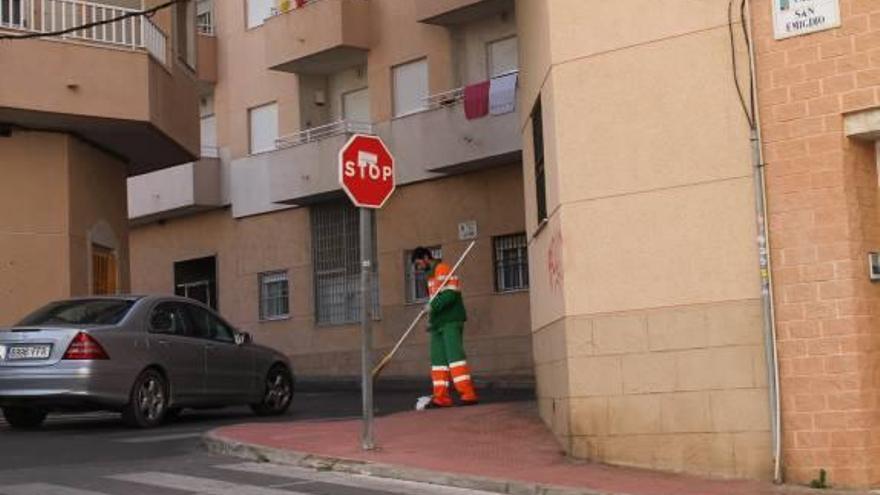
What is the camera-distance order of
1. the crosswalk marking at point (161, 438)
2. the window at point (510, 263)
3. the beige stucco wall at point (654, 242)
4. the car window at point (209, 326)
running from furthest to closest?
the window at point (510, 263) < the car window at point (209, 326) < the crosswalk marking at point (161, 438) < the beige stucco wall at point (654, 242)

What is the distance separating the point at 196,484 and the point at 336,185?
625 inches

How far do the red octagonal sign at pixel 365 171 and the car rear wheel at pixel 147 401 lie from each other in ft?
13.2

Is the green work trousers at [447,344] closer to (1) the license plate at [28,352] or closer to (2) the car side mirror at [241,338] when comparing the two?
(2) the car side mirror at [241,338]

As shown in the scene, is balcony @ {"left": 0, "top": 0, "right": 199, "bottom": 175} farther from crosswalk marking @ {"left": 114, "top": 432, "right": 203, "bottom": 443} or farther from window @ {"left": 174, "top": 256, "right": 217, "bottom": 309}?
window @ {"left": 174, "top": 256, "right": 217, "bottom": 309}

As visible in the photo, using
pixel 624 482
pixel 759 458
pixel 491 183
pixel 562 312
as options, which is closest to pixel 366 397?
pixel 562 312

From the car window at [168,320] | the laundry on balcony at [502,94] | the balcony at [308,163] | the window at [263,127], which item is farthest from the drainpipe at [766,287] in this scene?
the window at [263,127]

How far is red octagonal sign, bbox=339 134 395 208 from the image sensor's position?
10.2 metres

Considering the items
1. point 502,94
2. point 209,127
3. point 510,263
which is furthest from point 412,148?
point 209,127

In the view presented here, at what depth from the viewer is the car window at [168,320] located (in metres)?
13.4

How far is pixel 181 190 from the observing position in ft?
94.1

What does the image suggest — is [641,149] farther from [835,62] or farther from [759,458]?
[759,458]

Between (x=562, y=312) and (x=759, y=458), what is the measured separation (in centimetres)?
201

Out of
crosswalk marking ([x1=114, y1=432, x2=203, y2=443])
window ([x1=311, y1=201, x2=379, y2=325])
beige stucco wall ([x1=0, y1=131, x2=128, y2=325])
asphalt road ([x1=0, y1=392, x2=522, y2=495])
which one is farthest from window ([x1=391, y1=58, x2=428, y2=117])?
crosswalk marking ([x1=114, y1=432, x2=203, y2=443])

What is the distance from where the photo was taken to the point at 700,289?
917cm
